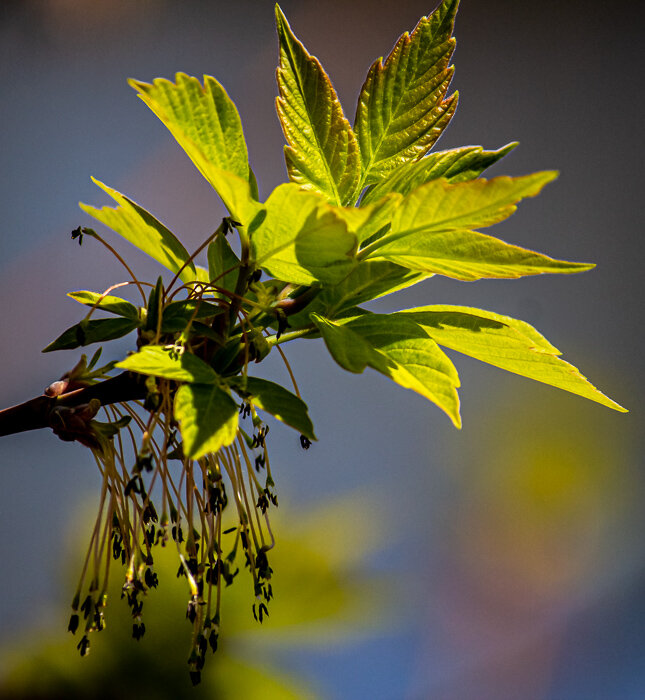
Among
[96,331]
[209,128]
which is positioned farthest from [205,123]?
[96,331]

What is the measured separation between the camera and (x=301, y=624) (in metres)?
1.22

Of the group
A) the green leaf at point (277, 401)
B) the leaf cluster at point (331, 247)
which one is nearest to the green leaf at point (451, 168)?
the leaf cluster at point (331, 247)

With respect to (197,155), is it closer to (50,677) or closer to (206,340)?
(206,340)

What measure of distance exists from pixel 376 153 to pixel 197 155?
0.39 feet

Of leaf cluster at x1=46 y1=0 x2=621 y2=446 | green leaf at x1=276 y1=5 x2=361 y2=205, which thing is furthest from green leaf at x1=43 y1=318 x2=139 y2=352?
green leaf at x1=276 y1=5 x2=361 y2=205

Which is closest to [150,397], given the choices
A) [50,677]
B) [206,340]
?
[206,340]

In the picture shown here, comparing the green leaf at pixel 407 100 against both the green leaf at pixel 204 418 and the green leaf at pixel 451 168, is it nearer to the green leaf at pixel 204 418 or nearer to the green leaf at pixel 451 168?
the green leaf at pixel 451 168

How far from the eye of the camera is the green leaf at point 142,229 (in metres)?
0.29

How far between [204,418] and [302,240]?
0.08 m

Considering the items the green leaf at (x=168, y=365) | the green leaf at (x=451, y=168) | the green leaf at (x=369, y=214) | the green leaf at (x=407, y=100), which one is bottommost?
the green leaf at (x=168, y=365)

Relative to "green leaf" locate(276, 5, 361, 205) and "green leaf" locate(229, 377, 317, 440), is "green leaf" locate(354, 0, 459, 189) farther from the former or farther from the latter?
"green leaf" locate(229, 377, 317, 440)

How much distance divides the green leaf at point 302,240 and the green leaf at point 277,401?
0.16 feet

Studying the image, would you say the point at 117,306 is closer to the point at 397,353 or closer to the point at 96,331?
the point at 96,331

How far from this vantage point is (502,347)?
28 centimetres
